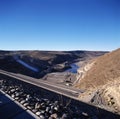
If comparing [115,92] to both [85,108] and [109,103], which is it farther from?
[85,108]

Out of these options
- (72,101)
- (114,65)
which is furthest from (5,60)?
(72,101)

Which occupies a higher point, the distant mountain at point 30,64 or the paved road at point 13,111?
the paved road at point 13,111

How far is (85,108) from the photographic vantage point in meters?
7.48

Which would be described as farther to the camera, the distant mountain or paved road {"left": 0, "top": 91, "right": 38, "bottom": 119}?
the distant mountain

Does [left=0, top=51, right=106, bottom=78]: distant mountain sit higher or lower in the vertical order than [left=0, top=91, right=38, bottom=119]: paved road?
lower

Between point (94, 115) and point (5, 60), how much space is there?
163 feet

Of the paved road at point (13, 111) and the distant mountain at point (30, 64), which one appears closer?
the paved road at point (13, 111)

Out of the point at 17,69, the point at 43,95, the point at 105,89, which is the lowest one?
the point at 17,69

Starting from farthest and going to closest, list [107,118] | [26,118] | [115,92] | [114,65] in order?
[114,65]
[115,92]
[107,118]
[26,118]

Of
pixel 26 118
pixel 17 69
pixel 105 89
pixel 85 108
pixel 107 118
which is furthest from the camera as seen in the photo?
pixel 17 69

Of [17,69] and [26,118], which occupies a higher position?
[26,118]

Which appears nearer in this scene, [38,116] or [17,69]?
[38,116]

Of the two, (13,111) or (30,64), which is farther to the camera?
(30,64)

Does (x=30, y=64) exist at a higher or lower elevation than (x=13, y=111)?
lower
